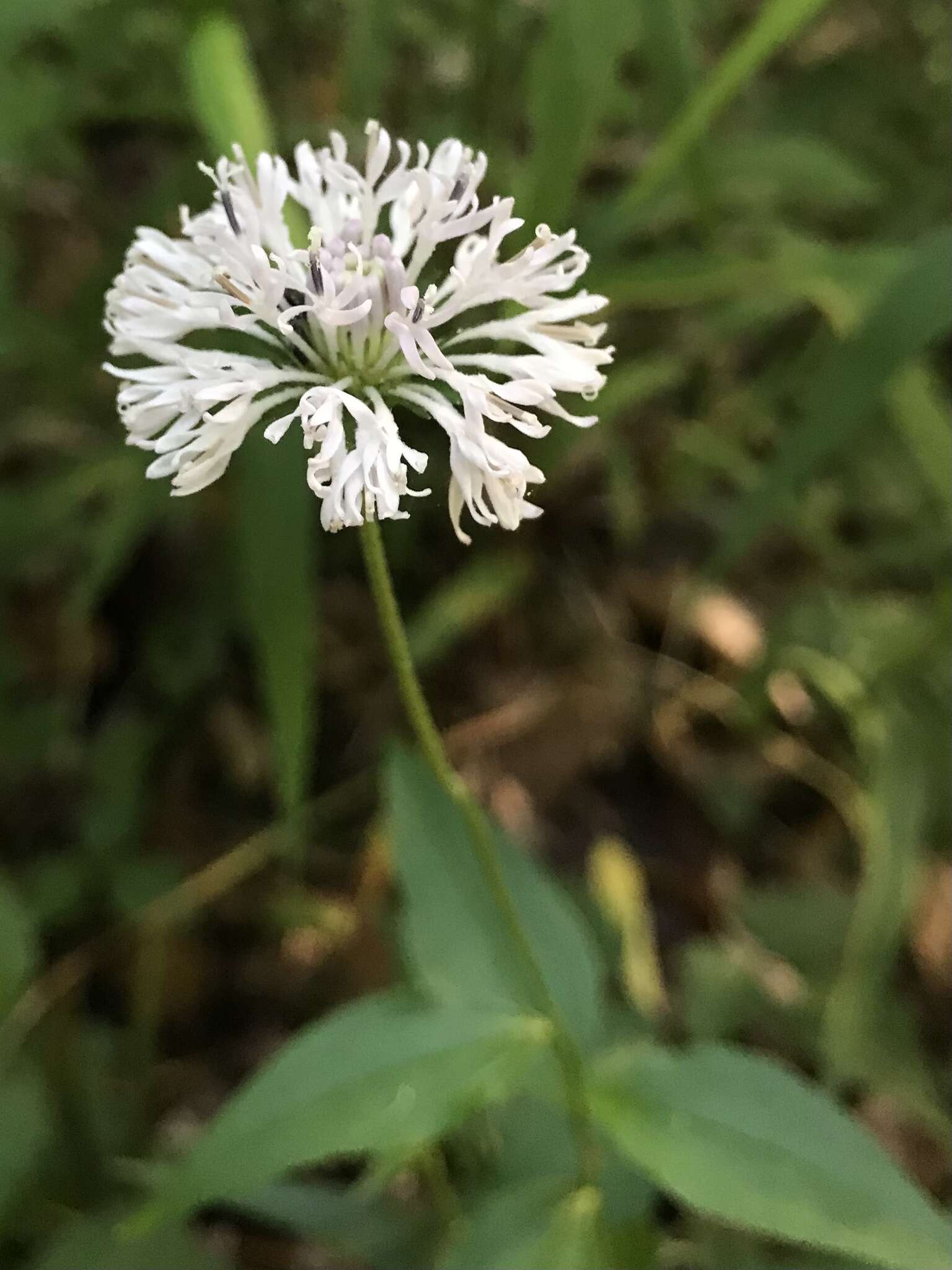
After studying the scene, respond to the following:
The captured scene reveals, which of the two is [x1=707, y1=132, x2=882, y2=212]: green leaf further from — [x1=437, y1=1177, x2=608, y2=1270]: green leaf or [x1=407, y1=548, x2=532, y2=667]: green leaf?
[x1=437, y1=1177, x2=608, y2=1270]: green leaf

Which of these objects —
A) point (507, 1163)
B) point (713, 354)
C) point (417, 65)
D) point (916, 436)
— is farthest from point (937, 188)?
point (507, 1163)

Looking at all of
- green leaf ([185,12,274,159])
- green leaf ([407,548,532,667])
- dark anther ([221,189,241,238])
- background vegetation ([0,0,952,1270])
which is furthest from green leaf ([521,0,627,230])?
green leaf ([407,548,532,667])

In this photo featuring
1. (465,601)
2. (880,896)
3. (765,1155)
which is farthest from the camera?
(465,601)

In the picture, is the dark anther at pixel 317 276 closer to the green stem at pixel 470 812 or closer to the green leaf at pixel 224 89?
the green stem at pixel 470 812

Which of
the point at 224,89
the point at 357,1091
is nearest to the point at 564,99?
the point at 224,89

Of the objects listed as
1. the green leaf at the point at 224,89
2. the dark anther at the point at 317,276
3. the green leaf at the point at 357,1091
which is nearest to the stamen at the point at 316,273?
the dark anther at the point at 317,276

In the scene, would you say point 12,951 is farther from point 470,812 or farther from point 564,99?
point 564,99
